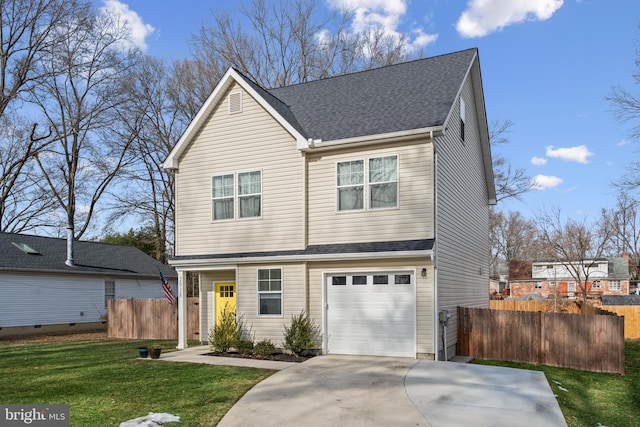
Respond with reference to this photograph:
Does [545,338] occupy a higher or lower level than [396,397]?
higher

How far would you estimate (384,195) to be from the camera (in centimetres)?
1271

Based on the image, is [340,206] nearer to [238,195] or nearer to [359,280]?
[359,280]

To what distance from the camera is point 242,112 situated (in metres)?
14.6

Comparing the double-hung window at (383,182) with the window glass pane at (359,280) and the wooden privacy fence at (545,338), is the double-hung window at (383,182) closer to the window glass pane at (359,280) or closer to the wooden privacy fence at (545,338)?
the window glass pane at (359,280)

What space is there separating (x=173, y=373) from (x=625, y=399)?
904 cm

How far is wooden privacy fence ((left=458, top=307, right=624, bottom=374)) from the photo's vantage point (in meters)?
12.2

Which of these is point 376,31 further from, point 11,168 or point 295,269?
point 11,168

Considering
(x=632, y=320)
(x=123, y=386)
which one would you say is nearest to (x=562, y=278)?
(x=632, y=320)

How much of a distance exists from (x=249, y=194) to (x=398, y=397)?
7789 millimetres

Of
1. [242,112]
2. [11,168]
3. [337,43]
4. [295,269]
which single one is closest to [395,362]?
[295,269]

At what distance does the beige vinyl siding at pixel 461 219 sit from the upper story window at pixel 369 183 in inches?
45.2

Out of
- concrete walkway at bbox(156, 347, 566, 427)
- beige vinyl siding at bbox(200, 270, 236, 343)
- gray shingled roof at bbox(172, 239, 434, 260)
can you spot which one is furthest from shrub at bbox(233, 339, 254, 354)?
beige vinyl siding at bbox(200, 270, 236, 343)

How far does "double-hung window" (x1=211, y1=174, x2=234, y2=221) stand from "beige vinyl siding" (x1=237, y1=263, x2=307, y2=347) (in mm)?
1802

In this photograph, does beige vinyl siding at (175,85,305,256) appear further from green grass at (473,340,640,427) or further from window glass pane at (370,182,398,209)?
green grass at (473,340,640,427)
